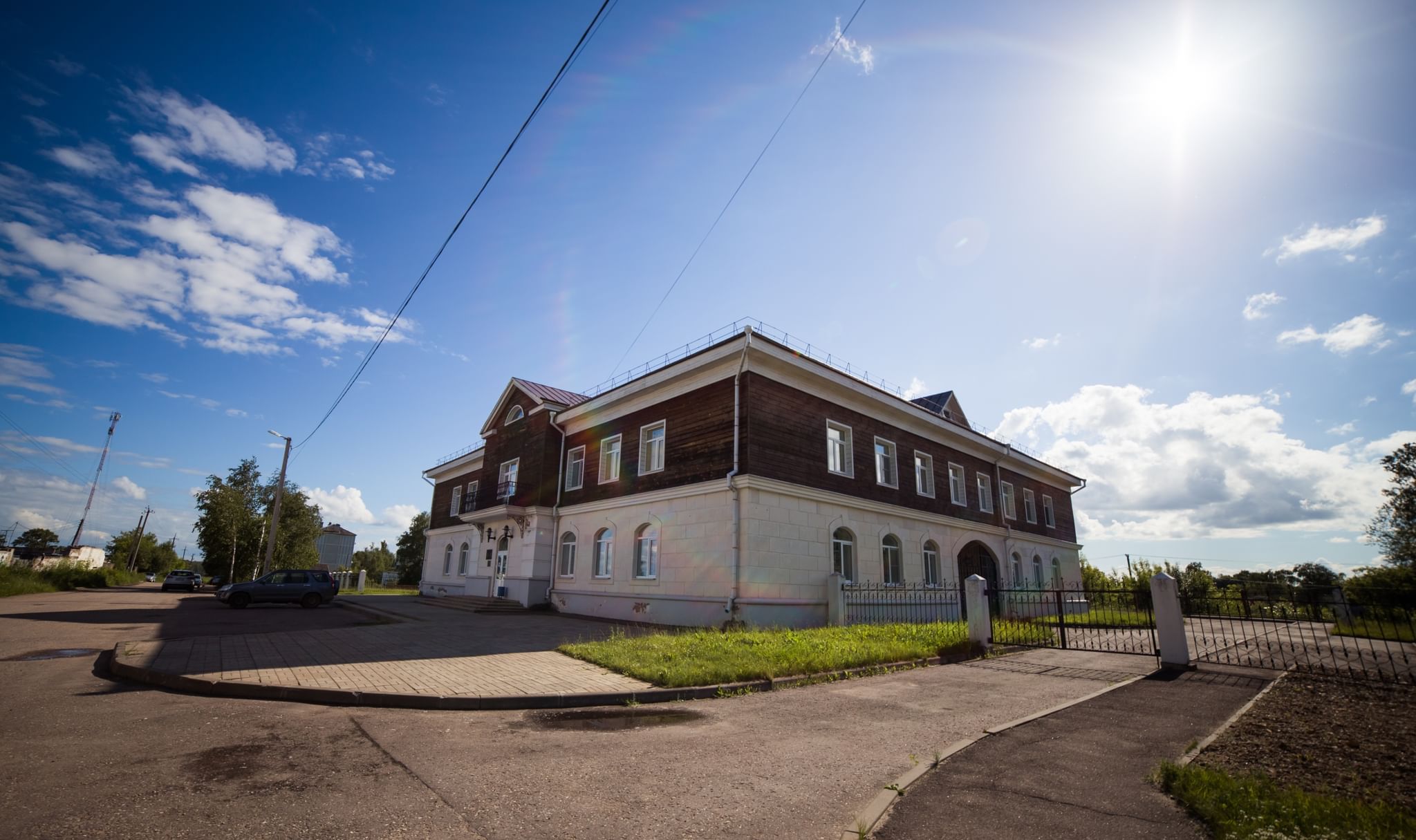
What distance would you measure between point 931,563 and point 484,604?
1676cm

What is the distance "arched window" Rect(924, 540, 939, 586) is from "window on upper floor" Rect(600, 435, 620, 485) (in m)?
11.6

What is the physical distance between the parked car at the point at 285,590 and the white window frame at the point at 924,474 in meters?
25.0

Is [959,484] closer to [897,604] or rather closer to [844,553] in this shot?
[897,604]

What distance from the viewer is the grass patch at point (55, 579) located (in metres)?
26.6

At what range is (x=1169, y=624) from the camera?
35.6 ft

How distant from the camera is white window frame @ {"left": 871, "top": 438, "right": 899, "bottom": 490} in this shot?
67.8 ft

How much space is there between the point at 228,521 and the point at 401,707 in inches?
1917

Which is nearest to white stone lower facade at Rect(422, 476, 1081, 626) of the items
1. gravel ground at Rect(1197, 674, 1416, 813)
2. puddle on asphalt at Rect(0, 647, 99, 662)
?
gravel ground at Rect(1197, 674, 1416, 813)

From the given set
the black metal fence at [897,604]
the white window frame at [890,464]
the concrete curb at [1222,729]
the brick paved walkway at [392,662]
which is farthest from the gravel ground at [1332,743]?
the white window frame at [890,464]

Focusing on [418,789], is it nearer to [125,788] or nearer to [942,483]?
[125,788]

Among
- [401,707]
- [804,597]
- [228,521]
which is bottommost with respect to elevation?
[401,707]

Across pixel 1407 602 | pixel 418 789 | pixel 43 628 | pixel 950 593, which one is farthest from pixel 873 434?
pixel 43 628

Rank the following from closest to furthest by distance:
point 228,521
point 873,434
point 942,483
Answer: point 873,434 → point 942,483 → point 228,521

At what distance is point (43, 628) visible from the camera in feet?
45.8
